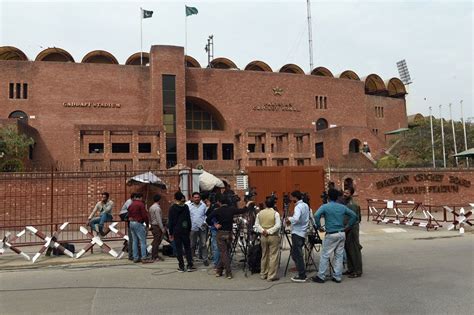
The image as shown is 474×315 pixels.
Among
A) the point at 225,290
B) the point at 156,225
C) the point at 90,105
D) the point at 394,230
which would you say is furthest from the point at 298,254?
the point at 90,105

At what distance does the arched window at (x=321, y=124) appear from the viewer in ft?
147

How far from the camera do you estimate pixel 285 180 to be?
20062 mm

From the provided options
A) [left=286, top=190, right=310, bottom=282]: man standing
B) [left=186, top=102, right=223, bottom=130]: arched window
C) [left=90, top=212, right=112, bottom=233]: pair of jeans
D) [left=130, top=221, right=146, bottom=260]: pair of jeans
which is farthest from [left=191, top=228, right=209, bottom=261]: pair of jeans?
[left=186, top=102, right=223, bottom=130]: arched window

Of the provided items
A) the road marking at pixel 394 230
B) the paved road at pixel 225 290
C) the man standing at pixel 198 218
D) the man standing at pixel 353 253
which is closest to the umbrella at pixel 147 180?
the paved road at pixel 225 290

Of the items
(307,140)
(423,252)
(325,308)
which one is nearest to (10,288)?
(325,308)

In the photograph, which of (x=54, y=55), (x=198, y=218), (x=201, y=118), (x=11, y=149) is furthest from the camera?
(x=54, y=55)

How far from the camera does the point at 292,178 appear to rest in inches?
794

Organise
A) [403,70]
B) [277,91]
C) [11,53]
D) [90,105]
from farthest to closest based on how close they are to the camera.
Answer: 1. [403,70]
2. [277,91]
3. [11,53]
4. [90,105]

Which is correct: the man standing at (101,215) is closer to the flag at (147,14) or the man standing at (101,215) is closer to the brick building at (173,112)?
the brick building at (173,112)

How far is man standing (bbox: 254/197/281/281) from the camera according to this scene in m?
7.79

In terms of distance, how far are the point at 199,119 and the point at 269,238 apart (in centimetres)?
3553

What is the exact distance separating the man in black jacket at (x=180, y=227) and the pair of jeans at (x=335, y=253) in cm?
280

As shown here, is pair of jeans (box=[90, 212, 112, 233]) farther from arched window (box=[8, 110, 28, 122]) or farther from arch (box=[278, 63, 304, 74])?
arch (box=[278, 63, 304, 74])

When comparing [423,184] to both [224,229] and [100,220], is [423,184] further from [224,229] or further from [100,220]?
[100,220]
